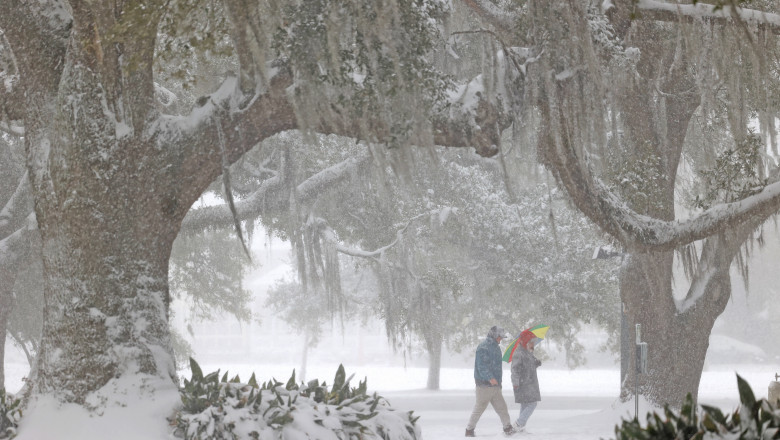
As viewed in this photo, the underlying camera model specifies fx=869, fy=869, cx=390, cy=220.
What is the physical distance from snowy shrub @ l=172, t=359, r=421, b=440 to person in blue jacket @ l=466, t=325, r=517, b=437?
5073 mm

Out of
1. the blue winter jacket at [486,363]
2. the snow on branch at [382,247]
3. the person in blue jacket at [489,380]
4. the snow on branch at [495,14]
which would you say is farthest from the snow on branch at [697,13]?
the snow on branch at [382,247]

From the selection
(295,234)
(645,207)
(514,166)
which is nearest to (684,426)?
(645,207)

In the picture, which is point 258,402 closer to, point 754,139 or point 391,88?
point 391,88

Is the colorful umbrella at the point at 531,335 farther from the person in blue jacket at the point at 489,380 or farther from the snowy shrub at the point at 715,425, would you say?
the snowy shrub at the point at 715,425

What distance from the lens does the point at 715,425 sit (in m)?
3.67

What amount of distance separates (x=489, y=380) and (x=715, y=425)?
880cm

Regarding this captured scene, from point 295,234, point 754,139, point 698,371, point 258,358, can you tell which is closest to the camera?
point 754,139

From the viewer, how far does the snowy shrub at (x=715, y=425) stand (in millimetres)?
3621

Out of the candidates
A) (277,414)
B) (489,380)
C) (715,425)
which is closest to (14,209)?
(489,380)

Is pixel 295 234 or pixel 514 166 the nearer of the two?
pixel 295 234

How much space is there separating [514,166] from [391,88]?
11.5 meters

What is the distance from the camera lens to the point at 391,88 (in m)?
6.67

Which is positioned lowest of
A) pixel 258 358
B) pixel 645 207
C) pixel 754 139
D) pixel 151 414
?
pixel 258 358

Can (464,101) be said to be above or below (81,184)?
above
